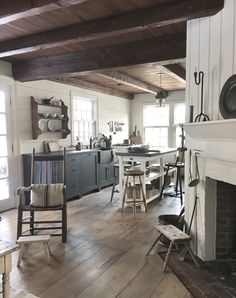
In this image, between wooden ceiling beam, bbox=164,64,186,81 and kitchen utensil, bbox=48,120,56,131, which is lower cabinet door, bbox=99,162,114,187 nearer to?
kitchen utensil, bbox=48,120,56,131

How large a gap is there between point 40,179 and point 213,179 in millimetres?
2534

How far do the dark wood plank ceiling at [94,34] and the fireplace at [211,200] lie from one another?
3.63ft

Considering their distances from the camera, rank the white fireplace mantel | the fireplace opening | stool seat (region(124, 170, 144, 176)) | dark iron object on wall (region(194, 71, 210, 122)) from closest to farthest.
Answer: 1. the white fireplace mantel
2. dark iron object on wall (region(194, 71, 210, 122))
3. the fireplace opening
4. stool seat (region(124, 170, 144, 176))

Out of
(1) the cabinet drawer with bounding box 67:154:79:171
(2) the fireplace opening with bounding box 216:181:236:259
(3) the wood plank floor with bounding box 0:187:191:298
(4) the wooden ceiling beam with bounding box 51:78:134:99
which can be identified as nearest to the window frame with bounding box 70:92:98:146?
(4) the wooden ceiling beam with bounding box 51:78:134:99

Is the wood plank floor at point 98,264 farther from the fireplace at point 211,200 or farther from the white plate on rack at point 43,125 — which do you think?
the white plate on rack at point 43,125

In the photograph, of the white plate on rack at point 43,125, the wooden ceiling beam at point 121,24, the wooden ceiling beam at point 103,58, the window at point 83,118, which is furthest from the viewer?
the window at point 83,118

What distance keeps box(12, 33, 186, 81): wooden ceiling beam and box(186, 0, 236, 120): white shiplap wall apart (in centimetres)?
64

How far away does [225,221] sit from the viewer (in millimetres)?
A: 2611

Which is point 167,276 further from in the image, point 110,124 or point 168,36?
point 110,124

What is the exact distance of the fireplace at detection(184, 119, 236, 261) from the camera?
7.54ft

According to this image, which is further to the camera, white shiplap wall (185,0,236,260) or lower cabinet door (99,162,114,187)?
lower cabinet door (99,162,114,187)

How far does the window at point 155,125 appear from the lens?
7.73 m

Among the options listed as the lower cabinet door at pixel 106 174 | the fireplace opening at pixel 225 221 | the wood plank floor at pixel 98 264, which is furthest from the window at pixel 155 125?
the fireplace opening at pixel 225 221

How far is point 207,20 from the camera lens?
241 cm
